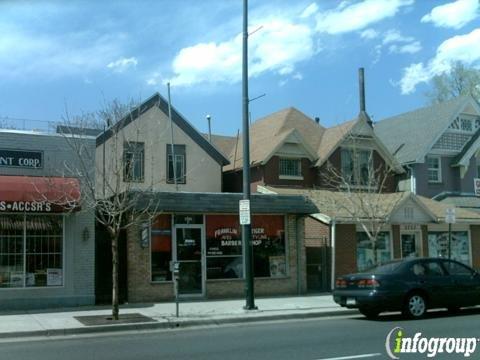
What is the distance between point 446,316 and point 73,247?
32.9ft

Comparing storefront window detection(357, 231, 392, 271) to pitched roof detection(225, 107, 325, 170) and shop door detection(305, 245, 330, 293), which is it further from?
pitched roof detection(225, 107, 325, 170)

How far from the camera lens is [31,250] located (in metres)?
16.8

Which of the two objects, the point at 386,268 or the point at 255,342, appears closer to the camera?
the point at 255,342

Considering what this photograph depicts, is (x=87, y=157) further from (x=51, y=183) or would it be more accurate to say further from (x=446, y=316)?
A: (x=446, y=316)

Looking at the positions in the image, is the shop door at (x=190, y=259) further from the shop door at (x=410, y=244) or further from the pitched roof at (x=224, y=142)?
the pitched roof at (x=224, y=142)

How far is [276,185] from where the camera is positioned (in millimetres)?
27406

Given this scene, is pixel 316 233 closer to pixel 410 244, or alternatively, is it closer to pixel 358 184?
pixel 358 184

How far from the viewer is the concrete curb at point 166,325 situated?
498 inches

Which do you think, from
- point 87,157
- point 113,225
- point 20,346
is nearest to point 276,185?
point 87,157

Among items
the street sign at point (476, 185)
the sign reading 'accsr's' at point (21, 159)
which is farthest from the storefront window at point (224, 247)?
the street sign at point (476, 185)

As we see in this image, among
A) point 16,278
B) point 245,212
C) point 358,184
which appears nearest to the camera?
point 245,212

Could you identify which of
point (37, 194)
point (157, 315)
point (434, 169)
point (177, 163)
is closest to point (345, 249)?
point (177, 163)

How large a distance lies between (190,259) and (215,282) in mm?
1075

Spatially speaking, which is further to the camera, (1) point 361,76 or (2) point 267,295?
(1) point 361,76
